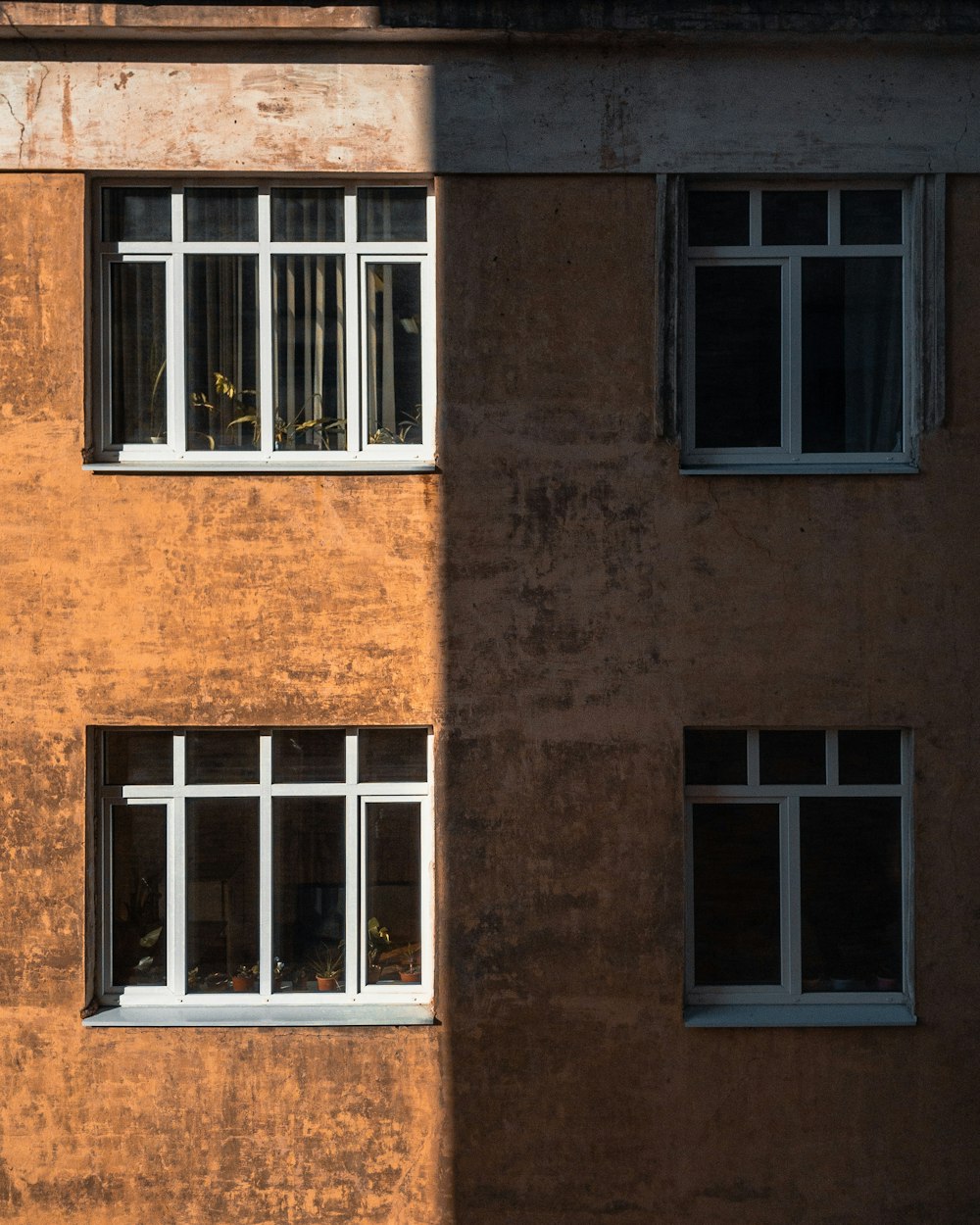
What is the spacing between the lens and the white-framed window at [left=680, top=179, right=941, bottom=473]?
755 cm

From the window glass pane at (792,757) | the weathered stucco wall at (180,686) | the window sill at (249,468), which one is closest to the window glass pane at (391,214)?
the window sill at (249,468)

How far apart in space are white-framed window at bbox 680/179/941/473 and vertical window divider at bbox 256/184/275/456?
264cm

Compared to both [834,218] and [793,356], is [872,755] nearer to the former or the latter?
[793,356]

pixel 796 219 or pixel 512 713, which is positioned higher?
pixel 796 219

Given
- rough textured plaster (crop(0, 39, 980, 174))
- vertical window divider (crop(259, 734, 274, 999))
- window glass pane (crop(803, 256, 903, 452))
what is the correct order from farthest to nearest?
window glass pane (crop(803, 256, 903, 452)) → vertical window divider (crop(259, 734, 274, 999)) → rough textured plaster (crop(0, 39, 980, 174))

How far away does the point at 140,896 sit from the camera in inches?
298

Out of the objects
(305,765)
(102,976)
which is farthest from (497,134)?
(102,976)

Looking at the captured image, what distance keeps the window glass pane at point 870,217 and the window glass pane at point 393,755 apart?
4238mm

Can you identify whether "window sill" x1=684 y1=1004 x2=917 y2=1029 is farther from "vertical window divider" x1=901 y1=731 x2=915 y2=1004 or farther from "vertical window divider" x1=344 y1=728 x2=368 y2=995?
"vertical window divider" x1=344 y1=728 x2=368 y2=995

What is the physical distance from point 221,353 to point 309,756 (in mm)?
2647

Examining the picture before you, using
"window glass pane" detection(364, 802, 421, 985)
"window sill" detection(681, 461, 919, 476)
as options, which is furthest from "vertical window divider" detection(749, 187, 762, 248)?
"window glass pane" detection(364, 802, 421, 985)

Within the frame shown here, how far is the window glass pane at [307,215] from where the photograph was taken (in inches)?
296

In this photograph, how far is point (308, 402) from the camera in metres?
7.62

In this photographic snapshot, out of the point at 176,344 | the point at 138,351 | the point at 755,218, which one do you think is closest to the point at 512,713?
the point at 176,344
